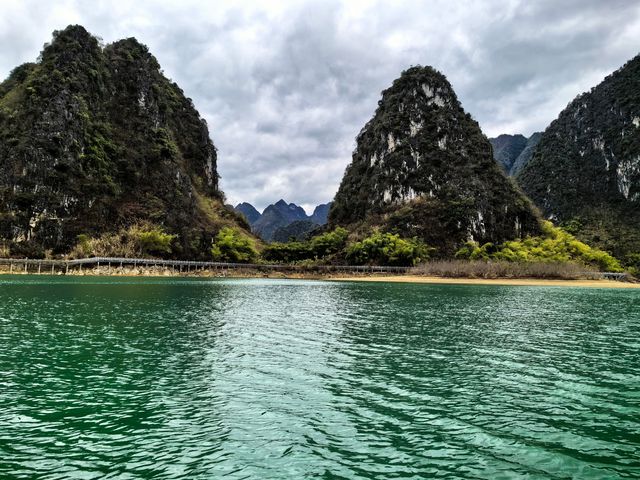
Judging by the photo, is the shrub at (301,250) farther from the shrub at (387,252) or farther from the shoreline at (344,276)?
the shoreline at (344,276)

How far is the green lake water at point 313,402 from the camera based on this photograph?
10.7 meters

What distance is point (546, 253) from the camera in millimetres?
147625

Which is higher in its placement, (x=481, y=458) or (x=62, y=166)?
(x=62, y=166)

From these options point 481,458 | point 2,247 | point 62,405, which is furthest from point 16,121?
point 481,458

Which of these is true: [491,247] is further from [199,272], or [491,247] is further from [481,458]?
[481,458]

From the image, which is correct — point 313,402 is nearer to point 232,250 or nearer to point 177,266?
point 177,266

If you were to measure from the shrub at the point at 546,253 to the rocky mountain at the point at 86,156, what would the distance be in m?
93.9

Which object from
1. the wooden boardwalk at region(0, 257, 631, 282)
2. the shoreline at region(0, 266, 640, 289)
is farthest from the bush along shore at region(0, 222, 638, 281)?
the shoreline at region(0, 266, 640, 289)

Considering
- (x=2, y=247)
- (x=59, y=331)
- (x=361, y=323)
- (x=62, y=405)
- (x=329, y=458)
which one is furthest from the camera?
(x=2, y=247)

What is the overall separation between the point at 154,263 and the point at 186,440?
411 ft

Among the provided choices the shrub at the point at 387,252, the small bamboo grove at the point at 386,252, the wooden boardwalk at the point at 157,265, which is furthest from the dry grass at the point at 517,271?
the shrub at the point at 387,252

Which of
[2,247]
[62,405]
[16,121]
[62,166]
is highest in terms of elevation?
[16,121]

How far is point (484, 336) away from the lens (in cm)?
2978

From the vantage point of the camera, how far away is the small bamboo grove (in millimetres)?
128000
